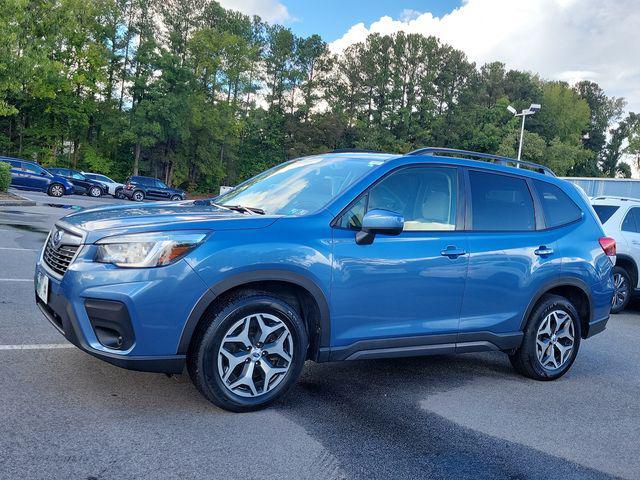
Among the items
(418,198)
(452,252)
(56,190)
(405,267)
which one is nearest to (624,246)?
(452,252)

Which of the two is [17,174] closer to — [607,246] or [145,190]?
[145,190]

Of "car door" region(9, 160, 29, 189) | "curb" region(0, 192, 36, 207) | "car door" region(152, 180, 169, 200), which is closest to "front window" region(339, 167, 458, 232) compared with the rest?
"curb" region(0, 192, 36, 207)

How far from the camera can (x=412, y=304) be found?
423cm

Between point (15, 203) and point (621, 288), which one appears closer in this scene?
point (621, 288)

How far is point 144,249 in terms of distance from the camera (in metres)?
3.44

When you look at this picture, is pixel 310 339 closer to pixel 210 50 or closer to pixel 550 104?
pixel 210 50

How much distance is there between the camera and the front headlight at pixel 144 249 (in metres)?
3.42

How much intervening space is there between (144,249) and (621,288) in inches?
324

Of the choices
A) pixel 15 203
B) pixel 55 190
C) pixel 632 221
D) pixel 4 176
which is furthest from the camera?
pixel 55 190

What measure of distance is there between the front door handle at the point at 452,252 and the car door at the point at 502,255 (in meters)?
0.11

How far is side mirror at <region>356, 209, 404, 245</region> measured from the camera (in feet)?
12.7

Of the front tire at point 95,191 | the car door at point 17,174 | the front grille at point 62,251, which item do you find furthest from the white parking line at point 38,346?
the front tire at point 95,191

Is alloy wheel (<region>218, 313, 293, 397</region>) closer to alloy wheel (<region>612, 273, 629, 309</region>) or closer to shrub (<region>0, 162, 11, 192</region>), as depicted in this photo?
alloy wheel (<region>612, 273, 629, 309</region>)

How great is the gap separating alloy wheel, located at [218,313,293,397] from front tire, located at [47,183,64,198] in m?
27.2
